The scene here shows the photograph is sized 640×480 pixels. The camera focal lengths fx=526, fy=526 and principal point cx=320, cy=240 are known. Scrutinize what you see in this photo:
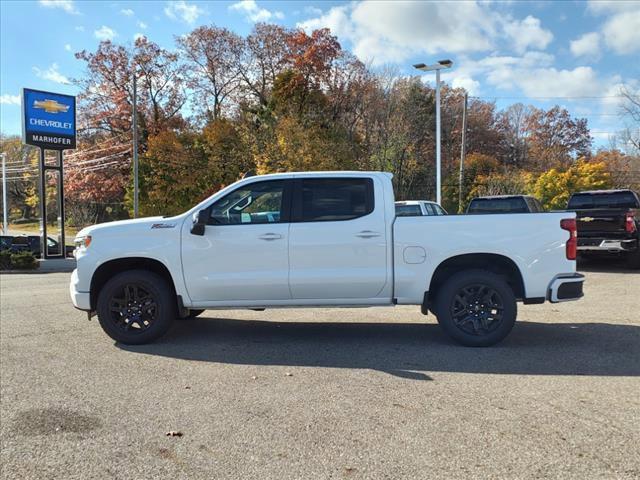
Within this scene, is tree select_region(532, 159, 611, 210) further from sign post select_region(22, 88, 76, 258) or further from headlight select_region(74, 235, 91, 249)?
headlight select_region(74, 235, 91, 249)

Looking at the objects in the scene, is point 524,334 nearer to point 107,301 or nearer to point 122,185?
point 107,301

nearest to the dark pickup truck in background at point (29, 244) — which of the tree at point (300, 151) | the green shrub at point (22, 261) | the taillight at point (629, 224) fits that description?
the green shrub at point (22, 261)

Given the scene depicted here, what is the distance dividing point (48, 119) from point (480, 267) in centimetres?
2478

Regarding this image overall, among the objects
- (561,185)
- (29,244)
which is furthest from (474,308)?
(561,185)

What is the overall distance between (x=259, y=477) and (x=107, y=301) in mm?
3813

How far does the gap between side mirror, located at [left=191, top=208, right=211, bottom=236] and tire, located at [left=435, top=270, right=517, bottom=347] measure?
2808mm

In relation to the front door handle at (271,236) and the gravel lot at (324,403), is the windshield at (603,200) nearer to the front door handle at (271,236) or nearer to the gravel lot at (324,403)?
the gravel lot at (324,403)

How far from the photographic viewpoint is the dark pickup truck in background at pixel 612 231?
1202 centimetres

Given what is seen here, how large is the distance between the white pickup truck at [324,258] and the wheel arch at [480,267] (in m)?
0.01

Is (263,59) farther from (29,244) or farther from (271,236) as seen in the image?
(271,236)

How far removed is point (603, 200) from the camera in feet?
43.9

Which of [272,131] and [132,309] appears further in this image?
[272,131]

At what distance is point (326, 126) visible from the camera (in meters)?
37.0

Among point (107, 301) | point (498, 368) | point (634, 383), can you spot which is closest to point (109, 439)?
point (107, 301)
